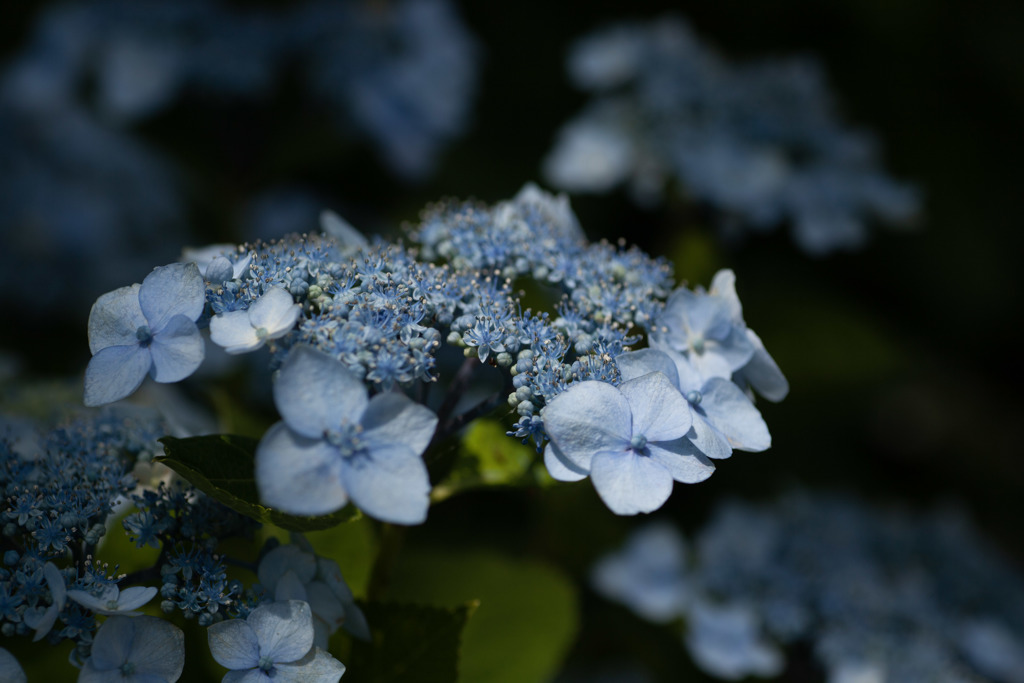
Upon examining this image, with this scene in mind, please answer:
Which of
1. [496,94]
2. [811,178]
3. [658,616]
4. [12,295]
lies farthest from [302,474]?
[496,94]

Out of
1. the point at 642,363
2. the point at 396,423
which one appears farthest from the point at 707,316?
the point at 396,423

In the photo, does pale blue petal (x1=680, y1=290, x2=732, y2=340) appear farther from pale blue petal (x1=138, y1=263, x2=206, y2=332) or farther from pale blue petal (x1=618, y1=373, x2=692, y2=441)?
pale blue petal (x1=138, y1=263, x2=206, y2=332)

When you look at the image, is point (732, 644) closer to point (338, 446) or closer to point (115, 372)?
point (338, 446)

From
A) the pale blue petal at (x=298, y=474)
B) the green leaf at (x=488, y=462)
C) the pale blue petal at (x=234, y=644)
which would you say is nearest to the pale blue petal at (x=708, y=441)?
the green leaf at (x=488, y=462)

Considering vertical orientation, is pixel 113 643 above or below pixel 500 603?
above

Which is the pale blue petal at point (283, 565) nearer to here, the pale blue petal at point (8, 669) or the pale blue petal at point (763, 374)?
the pale blue petal at point (8, 669)
